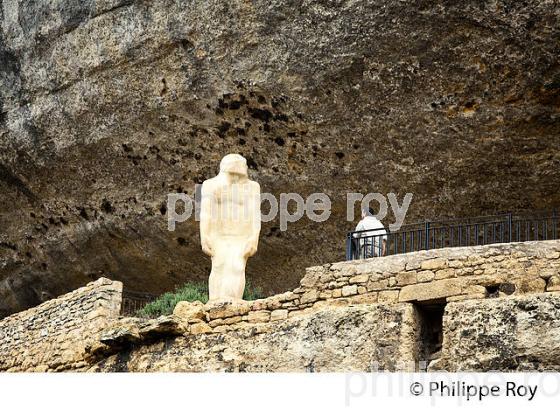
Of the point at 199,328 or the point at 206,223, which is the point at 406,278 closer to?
the point at 199,328

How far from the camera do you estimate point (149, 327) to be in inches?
602

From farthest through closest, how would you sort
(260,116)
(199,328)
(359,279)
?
(260,116) < (199,328) < (359,279)

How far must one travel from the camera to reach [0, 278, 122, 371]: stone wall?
16.3 metres

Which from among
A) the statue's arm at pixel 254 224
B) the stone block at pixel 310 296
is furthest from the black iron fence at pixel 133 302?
the stone block at pixel 310 296

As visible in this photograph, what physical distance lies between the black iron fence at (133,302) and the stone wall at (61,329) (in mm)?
949

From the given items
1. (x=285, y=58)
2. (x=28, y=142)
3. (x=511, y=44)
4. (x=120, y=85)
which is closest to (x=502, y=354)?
(x=511, y=44)

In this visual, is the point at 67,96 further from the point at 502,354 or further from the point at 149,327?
the point at 502,354

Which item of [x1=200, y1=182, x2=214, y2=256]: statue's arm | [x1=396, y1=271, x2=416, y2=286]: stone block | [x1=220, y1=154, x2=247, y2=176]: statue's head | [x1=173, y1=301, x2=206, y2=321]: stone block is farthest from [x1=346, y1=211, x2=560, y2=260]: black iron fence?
[x1=396, y1=271, x2=416, y2=286]: stone block

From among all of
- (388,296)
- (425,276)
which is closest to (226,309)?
(388,296)

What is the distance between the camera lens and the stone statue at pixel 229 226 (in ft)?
51.7

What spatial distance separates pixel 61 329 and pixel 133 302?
200 centimetres

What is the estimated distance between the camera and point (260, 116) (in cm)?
A: 1856

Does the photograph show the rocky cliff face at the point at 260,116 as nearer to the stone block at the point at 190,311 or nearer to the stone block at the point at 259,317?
the stone block at the point at 190,311

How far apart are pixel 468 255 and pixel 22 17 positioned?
8762 millimetres
